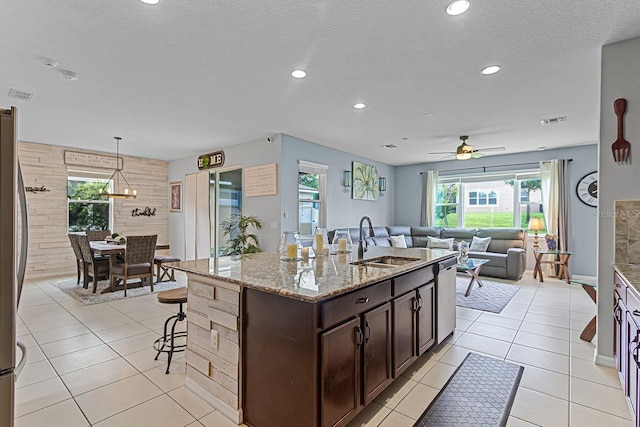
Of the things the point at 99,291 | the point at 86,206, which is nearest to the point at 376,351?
the point at 99,291

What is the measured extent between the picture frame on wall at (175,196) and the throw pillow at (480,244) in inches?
268

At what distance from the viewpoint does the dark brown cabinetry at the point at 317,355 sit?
156 cm

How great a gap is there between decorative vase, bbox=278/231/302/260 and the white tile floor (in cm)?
116

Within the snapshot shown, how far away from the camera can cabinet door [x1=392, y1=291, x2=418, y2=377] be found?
2.18 meters

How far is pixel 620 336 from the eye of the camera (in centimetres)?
219

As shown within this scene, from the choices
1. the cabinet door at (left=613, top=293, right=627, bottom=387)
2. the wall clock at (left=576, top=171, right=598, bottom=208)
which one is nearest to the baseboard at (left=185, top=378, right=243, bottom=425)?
the cabinet door at (left=613, top=293, right=627, bottom=387)

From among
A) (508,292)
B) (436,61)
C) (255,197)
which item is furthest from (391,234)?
(436,61)

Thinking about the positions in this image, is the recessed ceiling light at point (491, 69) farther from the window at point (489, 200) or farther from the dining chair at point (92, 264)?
the dining chair at point (92, 264)

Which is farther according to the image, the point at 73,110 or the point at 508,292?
the point at 508,292

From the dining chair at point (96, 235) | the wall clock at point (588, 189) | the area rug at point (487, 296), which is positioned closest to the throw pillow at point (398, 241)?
the area rug at point (487, 296)

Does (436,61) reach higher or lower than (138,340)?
higher

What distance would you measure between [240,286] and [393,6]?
6.61ft

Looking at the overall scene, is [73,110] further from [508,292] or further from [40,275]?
[508,292]

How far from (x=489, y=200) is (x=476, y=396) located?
20.3 ft
